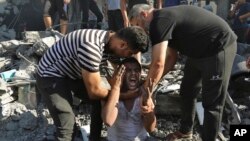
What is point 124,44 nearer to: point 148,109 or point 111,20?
point 148,109

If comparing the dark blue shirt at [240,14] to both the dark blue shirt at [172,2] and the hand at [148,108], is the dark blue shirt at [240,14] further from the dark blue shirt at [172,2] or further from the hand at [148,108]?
the hand at [148,108]

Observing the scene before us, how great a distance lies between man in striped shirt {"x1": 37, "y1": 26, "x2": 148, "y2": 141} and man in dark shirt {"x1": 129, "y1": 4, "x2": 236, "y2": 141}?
A: 331 millimetres

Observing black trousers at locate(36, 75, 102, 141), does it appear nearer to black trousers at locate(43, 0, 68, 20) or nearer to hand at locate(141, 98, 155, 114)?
hand at locate(141, 98, 155, 114)

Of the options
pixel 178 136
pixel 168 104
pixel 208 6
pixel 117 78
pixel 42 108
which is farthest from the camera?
pixel 208 6

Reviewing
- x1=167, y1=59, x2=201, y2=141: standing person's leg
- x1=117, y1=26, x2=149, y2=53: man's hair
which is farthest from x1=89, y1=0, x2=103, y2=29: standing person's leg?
x1=117, y1=26, x2=149, y2=53: man's hair

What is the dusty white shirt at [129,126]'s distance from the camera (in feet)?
13.6

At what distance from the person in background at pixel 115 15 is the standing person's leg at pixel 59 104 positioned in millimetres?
3786

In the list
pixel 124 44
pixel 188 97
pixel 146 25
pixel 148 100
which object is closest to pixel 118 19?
pixel 188 97

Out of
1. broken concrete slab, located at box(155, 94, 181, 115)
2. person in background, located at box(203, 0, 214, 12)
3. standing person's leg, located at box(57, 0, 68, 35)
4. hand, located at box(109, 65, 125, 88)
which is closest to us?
hand, located at box(109, 65, 125, 88)

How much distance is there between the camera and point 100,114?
4211 mm

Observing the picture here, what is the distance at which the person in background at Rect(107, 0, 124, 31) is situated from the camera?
24.6 ft

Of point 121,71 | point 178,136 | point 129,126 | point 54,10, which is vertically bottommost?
point 178,136

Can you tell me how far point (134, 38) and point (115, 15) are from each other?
4.12 m

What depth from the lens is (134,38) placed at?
3527 millimetres
